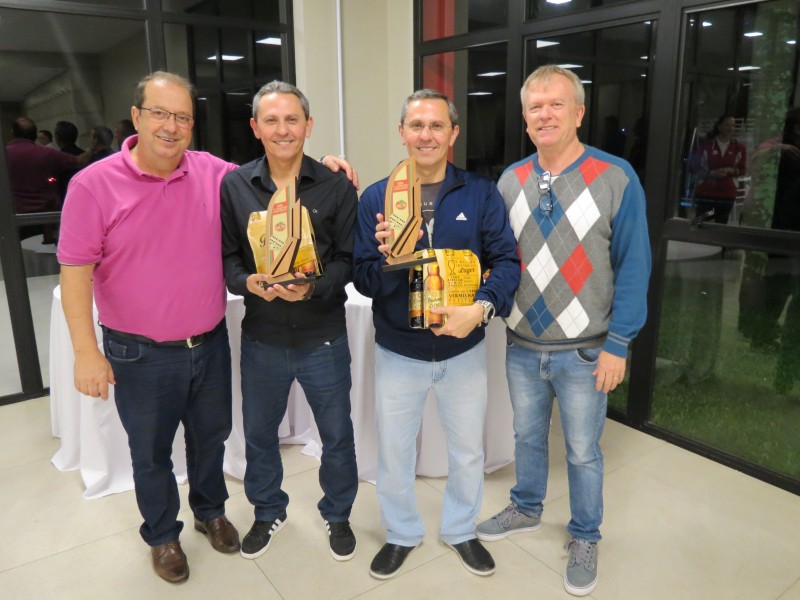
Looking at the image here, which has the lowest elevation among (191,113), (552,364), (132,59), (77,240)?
(552,364)

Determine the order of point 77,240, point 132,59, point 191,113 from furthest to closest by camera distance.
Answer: point 132,59, point 191,113, point 77,240

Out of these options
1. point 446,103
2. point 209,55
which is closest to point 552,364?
point 446,103

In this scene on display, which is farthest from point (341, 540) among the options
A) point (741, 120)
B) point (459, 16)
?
point (459, 16)

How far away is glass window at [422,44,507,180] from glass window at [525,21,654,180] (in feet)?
1.21

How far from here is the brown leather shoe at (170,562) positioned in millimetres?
1907

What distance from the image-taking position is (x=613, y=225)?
1.68 meters

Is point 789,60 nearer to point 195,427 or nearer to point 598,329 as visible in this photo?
point 598,329

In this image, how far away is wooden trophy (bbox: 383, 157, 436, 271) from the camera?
1.52m

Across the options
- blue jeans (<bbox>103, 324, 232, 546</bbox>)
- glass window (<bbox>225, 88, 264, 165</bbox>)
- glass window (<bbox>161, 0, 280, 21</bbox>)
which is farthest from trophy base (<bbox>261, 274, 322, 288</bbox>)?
glass window (<bbox>225, 88, 264, 165</bbox>)

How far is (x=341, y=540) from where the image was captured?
79.8 inches

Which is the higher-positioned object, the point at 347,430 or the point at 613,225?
the point at 613,225

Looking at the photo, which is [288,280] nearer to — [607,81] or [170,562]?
[170,562]

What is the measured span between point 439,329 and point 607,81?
8.53ft

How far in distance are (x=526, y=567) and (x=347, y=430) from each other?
752mm
